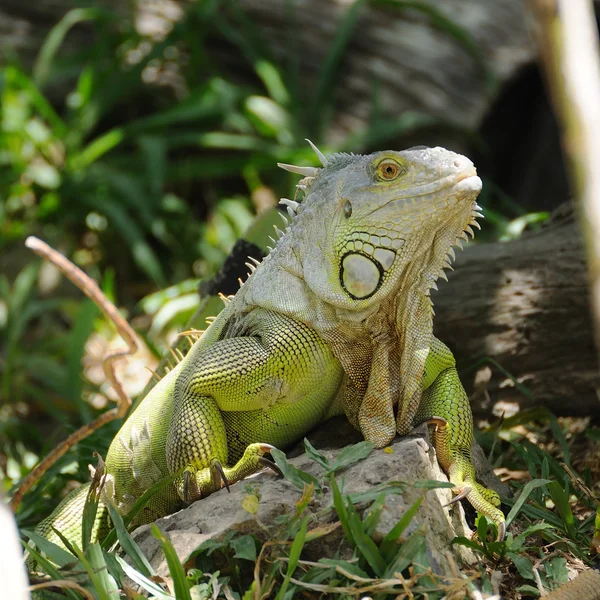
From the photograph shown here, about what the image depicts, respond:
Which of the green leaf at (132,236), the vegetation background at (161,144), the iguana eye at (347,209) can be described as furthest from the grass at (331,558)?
the green leaf at (132,236)

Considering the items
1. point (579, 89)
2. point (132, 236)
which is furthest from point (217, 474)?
point (132, 236)

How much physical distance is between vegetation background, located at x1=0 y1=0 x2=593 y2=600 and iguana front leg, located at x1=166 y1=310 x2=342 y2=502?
3.64 meters

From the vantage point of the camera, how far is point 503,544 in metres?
2.76

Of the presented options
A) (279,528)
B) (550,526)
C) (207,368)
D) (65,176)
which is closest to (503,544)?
(550,526)

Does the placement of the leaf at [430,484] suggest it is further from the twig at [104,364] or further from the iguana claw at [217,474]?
the twig at [104,364]

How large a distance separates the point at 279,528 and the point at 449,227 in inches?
45.6

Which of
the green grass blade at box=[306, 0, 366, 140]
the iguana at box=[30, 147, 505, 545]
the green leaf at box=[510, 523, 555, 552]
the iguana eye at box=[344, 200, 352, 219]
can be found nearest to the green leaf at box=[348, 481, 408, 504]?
the iguana at box=[30, 147, 505, 545]

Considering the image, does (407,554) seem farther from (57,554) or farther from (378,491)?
(57,554)

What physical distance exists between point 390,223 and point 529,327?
6.13 feet

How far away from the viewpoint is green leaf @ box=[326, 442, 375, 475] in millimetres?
2791

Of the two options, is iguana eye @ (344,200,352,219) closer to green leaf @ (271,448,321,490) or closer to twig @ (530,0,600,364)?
green leaf @ (271,448,321,490)

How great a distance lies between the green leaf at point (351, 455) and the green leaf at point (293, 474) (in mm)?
66

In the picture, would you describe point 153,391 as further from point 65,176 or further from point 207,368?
point 65,176

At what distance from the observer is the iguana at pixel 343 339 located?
2793mm
